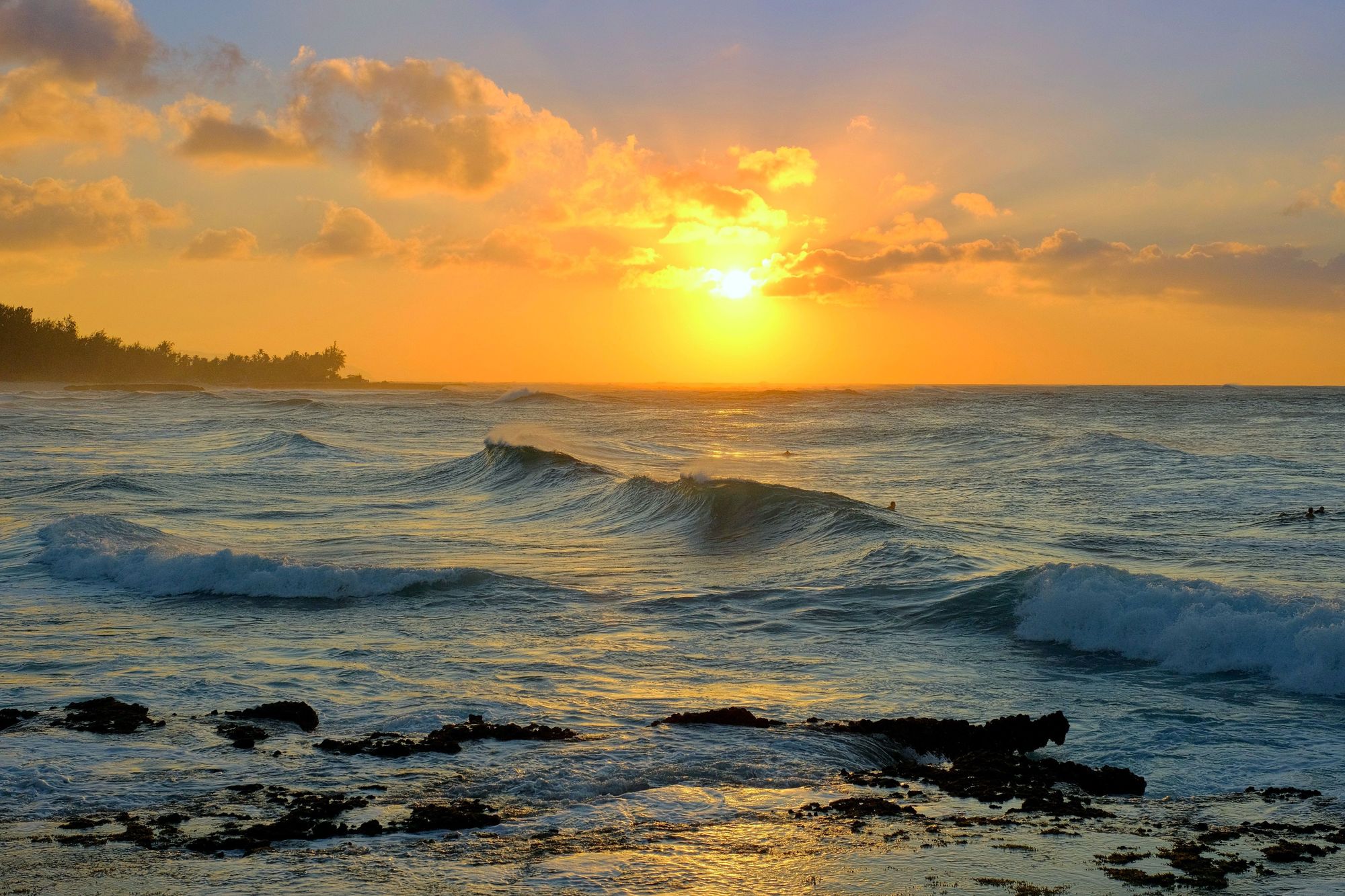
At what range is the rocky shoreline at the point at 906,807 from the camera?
17.1 feet

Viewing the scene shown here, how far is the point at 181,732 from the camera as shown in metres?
7.10

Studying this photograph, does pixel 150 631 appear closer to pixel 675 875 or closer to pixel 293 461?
pixel 675 875

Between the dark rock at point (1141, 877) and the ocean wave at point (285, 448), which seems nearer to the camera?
the dark rock at point (1141, 877)

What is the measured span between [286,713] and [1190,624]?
26.0ft

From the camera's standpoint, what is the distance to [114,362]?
122 metres

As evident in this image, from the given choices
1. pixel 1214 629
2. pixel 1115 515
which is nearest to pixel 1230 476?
pixel 1115 515

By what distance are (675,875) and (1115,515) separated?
57.1ft

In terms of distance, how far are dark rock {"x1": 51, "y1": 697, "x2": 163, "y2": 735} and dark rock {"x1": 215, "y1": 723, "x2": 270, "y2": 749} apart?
458 millimetres

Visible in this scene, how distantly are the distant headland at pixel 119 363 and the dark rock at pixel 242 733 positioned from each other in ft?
347

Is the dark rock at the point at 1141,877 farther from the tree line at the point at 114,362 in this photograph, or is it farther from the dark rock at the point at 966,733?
the tree line at the point at 114,362

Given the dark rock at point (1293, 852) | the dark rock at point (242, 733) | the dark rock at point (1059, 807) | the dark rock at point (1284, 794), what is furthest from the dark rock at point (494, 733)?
the dark rock at point (1284, 794)

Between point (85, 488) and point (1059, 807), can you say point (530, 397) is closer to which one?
point (85, 488)

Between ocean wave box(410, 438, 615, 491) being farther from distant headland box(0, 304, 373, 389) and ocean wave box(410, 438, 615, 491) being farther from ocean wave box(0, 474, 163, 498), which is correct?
distant headland box(0, 304, 373, 389)

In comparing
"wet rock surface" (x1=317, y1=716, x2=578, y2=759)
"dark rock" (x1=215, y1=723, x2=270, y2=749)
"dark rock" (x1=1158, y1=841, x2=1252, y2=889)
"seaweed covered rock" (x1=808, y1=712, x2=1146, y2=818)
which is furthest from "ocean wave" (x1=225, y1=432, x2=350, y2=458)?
"dark rock" (x1=1158, y1=841, x2=1252, y2=889)
